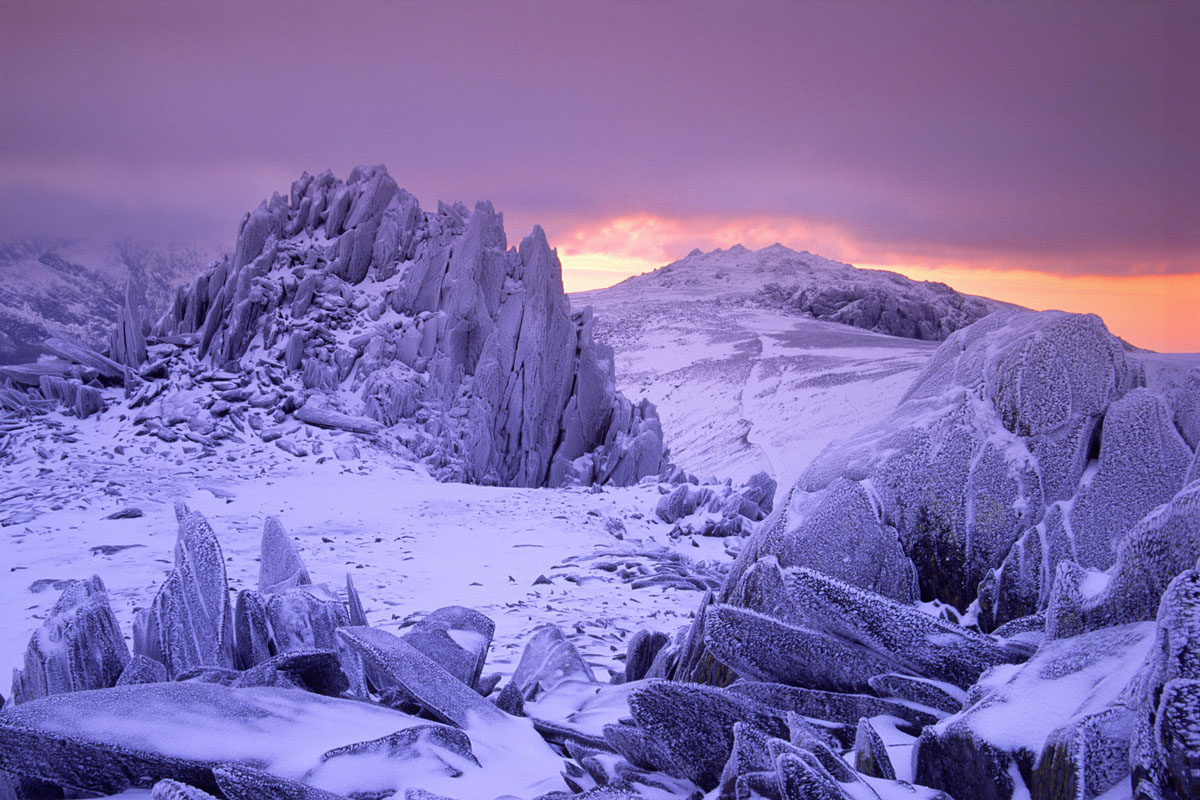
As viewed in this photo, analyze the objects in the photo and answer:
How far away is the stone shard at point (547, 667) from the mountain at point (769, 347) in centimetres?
1720

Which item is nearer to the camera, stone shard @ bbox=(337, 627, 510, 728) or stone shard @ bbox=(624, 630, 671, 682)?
stone shard @ bbox=(337, 627, 510, 728)

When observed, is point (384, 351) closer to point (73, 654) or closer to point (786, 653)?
point (73, 654)

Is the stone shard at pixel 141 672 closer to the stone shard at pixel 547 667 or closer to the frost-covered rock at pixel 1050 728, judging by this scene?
the stone shard at pixel 547 667

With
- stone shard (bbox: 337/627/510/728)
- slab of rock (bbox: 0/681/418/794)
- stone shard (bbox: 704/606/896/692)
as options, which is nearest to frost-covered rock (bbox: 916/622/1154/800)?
stone shard (bbox: 704/606/896/692)

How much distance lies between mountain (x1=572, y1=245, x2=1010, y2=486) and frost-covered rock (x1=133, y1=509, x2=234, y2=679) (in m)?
18.5

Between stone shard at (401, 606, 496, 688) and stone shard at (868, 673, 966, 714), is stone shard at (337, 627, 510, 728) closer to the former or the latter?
stone shard at (401, 606, 496, 688)

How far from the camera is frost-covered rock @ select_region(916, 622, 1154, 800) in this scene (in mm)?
1958

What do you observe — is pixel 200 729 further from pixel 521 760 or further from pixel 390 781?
pixel 521 760

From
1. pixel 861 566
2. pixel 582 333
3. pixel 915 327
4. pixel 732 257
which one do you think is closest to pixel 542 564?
pixel 861 566

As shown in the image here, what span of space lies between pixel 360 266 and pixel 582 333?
6276mm

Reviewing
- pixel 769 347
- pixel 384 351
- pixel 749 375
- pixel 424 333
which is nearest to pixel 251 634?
pixel 384 351

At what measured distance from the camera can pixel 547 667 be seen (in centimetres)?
465

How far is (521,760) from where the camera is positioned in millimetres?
3258

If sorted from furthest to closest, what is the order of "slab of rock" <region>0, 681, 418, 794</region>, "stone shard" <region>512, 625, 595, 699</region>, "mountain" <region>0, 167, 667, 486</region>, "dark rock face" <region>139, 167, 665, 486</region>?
"dark rock face" <region>139, 167, 665, 486</region>, "mountain" <region>0, 167, 667, 486</region>, "stone shard" <region>512, 625, 595, 699</region>, "slab of rock" <region>0, 681, 418, 794</region>
